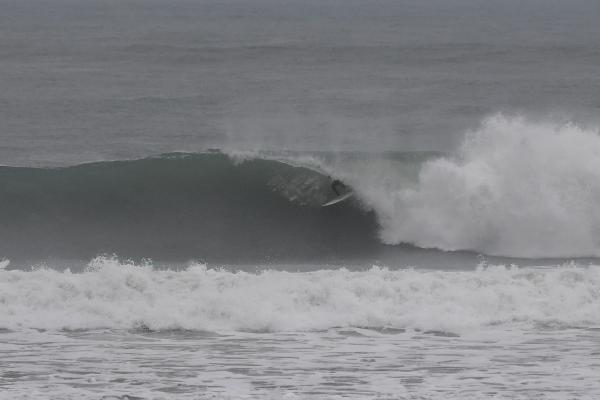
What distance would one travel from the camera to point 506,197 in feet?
59.7

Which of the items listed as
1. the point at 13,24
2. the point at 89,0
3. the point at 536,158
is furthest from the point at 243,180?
the point at 89,0

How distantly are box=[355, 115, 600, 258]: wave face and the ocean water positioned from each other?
0.13 feet

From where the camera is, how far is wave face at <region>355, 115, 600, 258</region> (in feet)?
57.3

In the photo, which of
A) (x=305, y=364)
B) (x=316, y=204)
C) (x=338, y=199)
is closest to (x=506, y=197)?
(x=338, y=199)

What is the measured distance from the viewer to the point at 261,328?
42.1ft

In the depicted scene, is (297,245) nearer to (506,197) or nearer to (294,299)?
(506,197)

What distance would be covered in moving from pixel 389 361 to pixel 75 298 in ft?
14.3

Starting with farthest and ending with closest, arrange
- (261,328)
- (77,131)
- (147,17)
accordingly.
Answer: (147,17), (77,131), (261,328)

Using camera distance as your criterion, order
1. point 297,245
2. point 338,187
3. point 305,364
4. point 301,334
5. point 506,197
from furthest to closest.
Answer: point 338,187 → point 506,197 → point 297,245 → point 301,334 → point 305,364

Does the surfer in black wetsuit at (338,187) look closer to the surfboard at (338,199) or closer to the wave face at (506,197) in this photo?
the surfboard at (338,199)

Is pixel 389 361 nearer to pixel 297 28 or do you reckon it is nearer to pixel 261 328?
pixel 261 328

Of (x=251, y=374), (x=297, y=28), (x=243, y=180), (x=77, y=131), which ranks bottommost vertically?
(x=251, y=374)

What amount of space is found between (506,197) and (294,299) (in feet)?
19.8

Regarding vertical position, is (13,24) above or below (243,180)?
above
